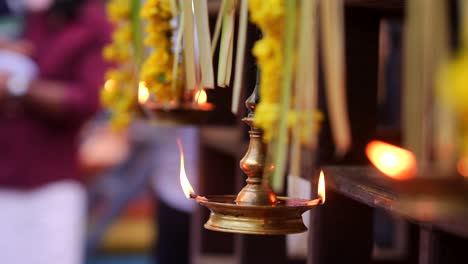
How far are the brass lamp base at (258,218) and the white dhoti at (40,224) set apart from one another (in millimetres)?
2693

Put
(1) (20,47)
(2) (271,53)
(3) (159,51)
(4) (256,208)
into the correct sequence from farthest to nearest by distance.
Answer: (1) (20,47), (3) (159,51), (4) (256,208), (2) (271,53)

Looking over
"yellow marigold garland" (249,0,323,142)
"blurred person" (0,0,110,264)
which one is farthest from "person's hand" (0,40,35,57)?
"yellow marigold garland" (249,0,323,142)

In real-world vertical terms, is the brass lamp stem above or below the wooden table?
above

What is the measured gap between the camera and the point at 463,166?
0.88 m

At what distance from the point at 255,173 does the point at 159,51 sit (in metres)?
0.32

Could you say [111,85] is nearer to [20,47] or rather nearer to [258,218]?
[258,218]

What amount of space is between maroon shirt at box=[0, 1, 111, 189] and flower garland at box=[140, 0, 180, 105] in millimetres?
2232

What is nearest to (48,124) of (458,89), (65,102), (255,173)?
(65,102)

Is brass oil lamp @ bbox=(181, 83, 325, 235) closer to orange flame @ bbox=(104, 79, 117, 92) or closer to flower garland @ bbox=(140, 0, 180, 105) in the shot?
flower garland @ bbox=(140, 0, 180, 105)

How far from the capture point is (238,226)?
1367 millimetres

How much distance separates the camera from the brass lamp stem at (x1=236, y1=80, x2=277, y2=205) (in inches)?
56.1

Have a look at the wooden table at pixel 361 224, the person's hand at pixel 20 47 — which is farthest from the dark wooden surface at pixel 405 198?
the person's hand at pixel 20 47

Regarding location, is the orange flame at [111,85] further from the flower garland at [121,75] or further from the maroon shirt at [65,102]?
the maroon shirt at [65,102]

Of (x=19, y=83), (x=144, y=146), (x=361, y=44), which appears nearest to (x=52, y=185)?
(x=19, y=83)
